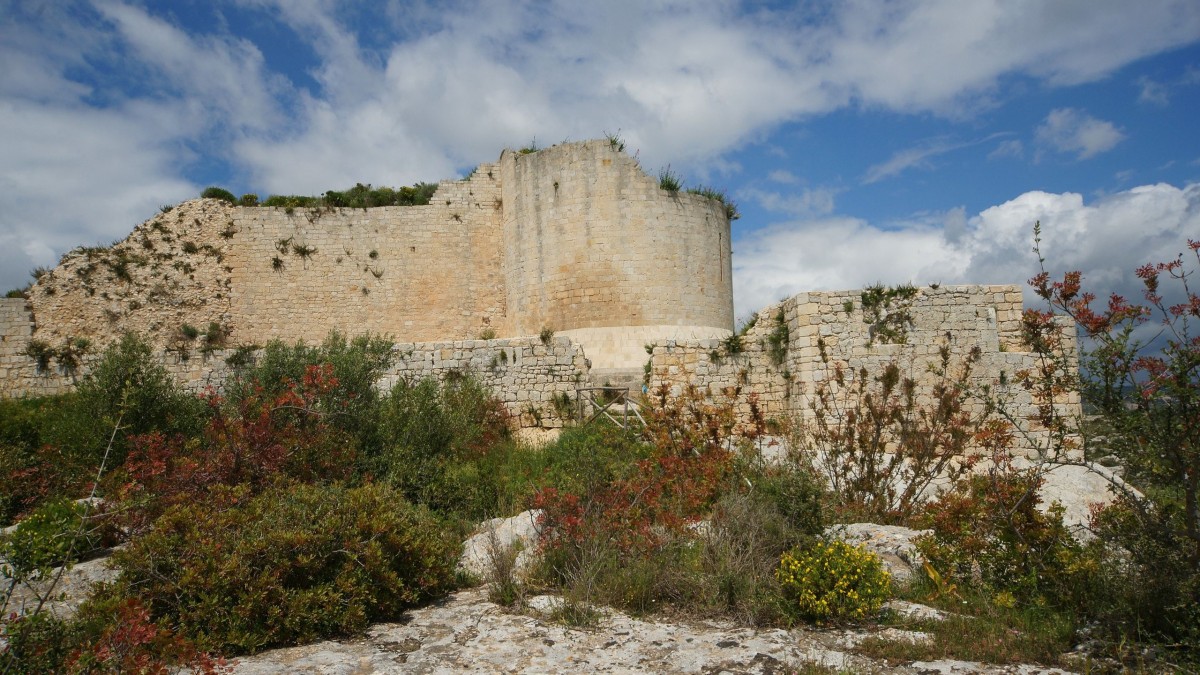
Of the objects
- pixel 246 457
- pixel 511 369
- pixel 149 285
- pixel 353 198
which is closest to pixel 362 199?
pixel 353 198

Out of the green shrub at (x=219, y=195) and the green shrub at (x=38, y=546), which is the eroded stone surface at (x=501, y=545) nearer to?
the green shrub at (x=38, y=546)

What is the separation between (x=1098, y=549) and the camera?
5.25 m

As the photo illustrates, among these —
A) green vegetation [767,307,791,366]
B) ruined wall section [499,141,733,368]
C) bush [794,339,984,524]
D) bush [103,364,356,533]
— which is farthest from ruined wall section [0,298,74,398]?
bush [794,339,984,524]

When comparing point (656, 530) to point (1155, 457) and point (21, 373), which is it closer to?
point (1155, 457)

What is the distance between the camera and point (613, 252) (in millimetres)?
18062

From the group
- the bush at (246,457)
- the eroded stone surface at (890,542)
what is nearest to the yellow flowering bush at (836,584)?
the eroded stone surface at (890,542)

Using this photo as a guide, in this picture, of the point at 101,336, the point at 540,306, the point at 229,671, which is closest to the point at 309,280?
the point at 101,336

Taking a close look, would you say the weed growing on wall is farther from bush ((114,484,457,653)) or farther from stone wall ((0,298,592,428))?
bush ((114,484,457,653))

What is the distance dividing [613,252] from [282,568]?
1347 cm

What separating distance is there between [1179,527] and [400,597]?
547 cm

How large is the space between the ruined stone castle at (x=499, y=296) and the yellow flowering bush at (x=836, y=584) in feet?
19.6

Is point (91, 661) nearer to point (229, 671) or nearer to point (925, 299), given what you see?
point (229, 671)

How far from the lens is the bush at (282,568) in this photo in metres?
5.13

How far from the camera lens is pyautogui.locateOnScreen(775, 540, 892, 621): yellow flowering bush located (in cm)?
533
